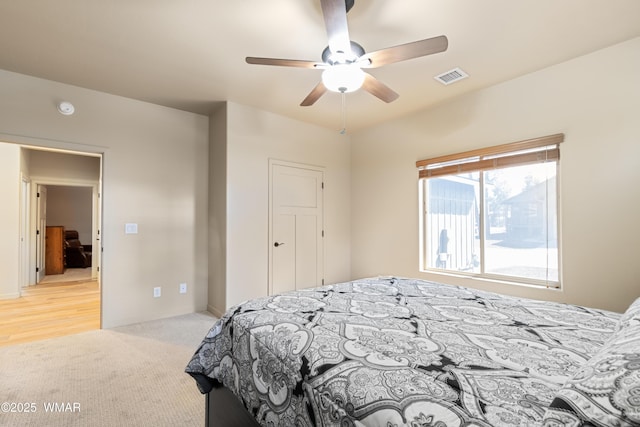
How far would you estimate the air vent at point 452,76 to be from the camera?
2831 mm

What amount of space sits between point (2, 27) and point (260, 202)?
101 inches

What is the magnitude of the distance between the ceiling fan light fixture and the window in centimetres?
184

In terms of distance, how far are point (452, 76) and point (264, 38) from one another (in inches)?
71.7

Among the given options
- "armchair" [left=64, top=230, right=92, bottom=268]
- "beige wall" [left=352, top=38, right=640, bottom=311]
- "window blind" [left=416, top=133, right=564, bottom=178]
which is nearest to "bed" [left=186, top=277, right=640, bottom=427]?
"beige wall" [left=352, top=38, right=640, bottom=311]

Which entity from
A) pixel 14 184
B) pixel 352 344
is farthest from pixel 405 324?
pixel 14 184

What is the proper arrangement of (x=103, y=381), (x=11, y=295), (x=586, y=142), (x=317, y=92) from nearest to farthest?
(x=103, y=381)
(x=317, y=92)
(x=586, y=142)
(x=11, y=295)

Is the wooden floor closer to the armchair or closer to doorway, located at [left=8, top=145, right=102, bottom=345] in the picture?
doorway, located at [left=8, top=145, right=102, bottom=345]

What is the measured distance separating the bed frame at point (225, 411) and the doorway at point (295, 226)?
2.24 meters

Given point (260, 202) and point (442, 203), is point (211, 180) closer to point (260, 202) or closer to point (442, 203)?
point (260, 202)

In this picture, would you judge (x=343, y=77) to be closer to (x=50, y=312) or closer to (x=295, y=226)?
(x=295, y=226)

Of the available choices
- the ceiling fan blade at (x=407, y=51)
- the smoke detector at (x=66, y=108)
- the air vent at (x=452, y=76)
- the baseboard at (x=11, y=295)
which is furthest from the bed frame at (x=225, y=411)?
the baseboard at (x=11, y=295)

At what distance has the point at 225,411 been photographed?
1.50 metres

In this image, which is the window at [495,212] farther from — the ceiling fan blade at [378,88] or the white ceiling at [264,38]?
the ceiling fan blade at [378,88]

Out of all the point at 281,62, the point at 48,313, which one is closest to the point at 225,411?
the point at 281,62
